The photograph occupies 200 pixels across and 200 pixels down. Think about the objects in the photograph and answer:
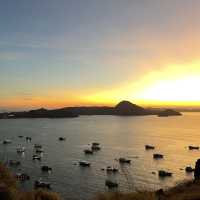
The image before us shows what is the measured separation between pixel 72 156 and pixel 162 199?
103465 millimetres

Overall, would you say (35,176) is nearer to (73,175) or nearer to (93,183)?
(73,175)

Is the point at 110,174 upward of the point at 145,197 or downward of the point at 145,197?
downward

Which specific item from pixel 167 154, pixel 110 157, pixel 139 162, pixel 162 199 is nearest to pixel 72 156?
pixel 110 157

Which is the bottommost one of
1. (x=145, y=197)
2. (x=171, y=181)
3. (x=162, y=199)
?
(x=171, y=181)

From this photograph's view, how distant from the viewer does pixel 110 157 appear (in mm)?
122938

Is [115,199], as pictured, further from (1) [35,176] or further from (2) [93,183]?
(1) [35,176]

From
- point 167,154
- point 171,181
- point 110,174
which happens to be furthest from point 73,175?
point 167,154

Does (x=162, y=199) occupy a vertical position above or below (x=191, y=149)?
above

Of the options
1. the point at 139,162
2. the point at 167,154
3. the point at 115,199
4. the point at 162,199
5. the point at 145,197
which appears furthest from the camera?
the point at 167,154

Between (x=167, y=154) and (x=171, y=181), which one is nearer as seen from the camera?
(x=171, y=181)

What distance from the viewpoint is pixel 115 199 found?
18.0 metres

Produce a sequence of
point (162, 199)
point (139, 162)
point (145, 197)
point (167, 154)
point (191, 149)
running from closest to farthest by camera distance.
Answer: point (145, 197) → point (162, 199) → point (139, 162) → point (167, 154) → point (191, 149)

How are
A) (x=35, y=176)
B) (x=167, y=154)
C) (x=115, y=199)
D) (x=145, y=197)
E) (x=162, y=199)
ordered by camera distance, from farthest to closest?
(x=167, y=154) → (x=35, y=176) → (x=162, y=199) → (x=115, y=199) → (x=145, y=197)

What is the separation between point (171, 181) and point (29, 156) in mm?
56107
